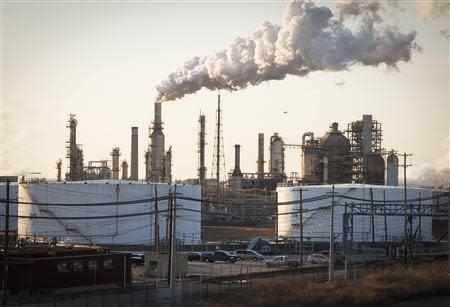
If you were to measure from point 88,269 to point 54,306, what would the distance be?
25.3ft

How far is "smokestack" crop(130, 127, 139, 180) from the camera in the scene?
Result: 84906mm

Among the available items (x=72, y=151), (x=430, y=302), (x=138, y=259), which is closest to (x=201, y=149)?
(x=72, y=151)

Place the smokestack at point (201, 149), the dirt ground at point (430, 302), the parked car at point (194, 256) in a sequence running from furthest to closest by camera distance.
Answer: the smokestack at point (201, 149), the parked car at point (194, 256), the dirt ground at point (430, 302)

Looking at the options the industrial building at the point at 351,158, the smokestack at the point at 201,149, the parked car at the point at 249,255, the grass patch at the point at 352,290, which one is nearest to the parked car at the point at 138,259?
the parked car at the point at 249,255

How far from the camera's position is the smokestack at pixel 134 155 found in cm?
8491

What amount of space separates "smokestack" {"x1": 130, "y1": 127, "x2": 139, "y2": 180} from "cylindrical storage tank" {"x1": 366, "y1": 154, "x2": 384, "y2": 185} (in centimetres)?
2591

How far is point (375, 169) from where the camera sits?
7938cm

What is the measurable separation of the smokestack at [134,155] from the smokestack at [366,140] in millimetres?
25214

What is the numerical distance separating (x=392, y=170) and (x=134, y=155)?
28.9 meters

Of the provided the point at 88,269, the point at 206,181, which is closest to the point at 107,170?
the point at 206,181

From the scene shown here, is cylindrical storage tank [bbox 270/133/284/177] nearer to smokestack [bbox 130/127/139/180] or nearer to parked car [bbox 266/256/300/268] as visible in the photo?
smokestack [bbox 130/127/139/180]

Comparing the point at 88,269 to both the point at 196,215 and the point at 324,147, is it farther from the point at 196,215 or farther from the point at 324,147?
the point at 324,147

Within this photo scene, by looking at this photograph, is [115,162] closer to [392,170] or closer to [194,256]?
[392,170]

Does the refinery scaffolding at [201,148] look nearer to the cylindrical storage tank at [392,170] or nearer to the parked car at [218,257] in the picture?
the cylindrical storage tank at [392,170]
